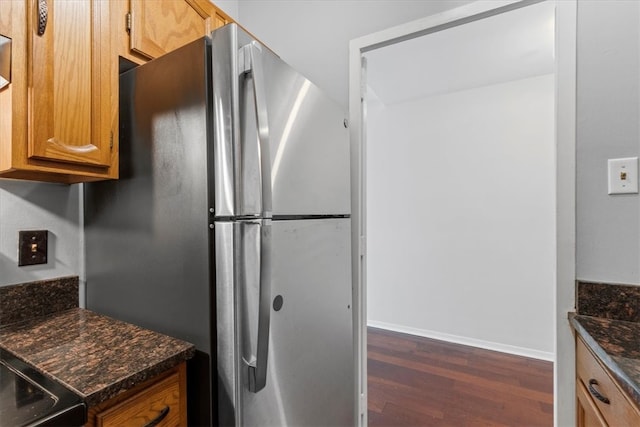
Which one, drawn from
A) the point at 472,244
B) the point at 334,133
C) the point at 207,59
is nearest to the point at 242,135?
the point at 207,59

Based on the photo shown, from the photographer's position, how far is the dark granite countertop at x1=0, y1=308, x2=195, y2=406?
688mm

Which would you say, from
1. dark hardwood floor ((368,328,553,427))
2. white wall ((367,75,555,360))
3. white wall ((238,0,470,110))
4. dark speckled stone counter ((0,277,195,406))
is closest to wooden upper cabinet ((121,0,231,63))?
white wall ((238,0,470,110))

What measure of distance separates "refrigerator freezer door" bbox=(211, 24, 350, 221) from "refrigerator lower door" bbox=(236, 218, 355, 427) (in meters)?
0.13

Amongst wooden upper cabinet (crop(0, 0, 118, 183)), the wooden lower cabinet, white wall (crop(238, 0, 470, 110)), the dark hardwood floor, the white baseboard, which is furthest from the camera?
the white baseboard

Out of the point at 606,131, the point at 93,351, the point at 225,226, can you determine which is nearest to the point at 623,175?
the point at 606,131

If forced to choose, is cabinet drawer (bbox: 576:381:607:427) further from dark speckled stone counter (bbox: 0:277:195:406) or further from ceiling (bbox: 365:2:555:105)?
ceiling (bbox: 365:2:555:105)

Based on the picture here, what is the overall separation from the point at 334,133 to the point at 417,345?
249cm

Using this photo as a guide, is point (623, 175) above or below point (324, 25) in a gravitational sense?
below

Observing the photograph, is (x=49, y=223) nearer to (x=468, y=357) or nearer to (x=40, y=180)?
(x=40, y=180)

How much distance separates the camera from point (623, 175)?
1066mm

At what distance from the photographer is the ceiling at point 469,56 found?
1.98m

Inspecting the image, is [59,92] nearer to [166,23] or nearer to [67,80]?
[67,80]

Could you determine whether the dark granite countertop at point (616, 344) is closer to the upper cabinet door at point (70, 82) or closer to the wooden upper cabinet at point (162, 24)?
the upper cabinet door at point (70, 82)

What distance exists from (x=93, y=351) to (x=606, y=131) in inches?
72.2
